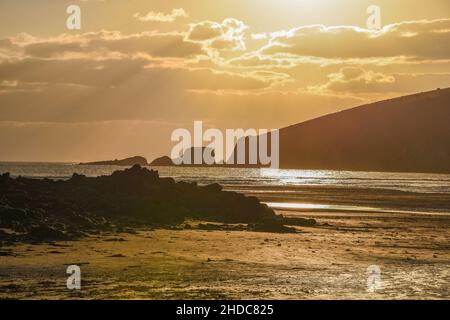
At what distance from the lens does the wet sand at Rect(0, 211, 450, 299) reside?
64.6 ft

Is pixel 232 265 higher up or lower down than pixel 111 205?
lower down

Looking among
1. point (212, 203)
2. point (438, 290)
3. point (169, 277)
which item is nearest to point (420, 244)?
point (438, 290)

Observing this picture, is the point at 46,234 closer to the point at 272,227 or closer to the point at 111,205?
the point at 111,205

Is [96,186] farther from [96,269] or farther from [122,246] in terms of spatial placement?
[96,269]

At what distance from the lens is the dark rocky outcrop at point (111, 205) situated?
32750mm

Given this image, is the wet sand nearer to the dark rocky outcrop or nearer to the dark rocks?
the dark rocks

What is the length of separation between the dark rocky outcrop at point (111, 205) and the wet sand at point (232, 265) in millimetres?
2864

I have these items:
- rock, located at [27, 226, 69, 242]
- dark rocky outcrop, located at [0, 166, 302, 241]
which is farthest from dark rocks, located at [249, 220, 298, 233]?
rock, located at [27, 226, 69, 242]

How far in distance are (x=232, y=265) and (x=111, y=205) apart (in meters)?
19.0

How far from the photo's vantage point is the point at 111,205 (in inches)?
1674

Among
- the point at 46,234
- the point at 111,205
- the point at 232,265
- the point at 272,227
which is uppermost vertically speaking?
the point at 111,205

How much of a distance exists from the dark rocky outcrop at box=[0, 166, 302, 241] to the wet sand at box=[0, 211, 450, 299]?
2864 millimetres

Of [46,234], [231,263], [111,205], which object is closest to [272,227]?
[111,205]

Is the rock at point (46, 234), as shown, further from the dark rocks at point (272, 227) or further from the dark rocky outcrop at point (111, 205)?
the dark rocks at point (272, 227)
